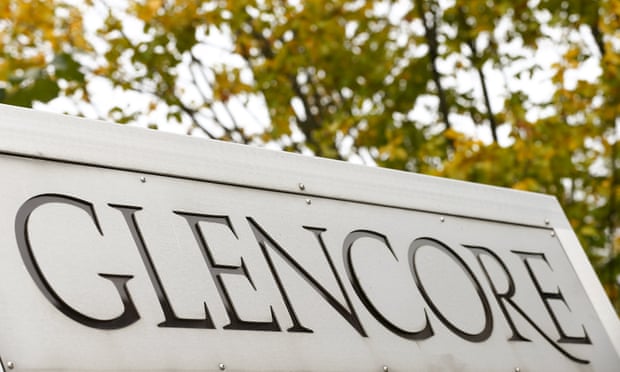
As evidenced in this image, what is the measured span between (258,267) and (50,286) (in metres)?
0.41

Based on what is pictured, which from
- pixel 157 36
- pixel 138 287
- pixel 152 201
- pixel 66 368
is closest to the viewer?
pixel 66 368

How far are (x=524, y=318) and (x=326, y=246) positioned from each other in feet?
1.79

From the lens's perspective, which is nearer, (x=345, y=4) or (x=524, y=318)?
(x=524, y=318)

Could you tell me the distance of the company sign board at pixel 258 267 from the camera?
1.49 metres

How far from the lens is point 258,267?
1.75 metres

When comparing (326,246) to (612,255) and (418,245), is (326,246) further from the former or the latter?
(612,255)

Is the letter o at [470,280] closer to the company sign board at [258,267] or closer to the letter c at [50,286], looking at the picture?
the company sign board at [258,267]

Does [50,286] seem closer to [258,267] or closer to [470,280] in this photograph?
[258,267]

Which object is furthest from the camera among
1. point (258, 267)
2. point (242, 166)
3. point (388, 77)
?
point (388, 77)

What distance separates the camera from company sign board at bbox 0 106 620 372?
149 cm

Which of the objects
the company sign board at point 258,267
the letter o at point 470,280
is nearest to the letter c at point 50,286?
the company sign board at point 258,267

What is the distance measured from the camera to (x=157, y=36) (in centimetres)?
679

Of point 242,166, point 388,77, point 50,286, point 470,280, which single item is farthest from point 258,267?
point 388,77

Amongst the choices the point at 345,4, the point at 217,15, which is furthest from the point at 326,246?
the point at 345,4
